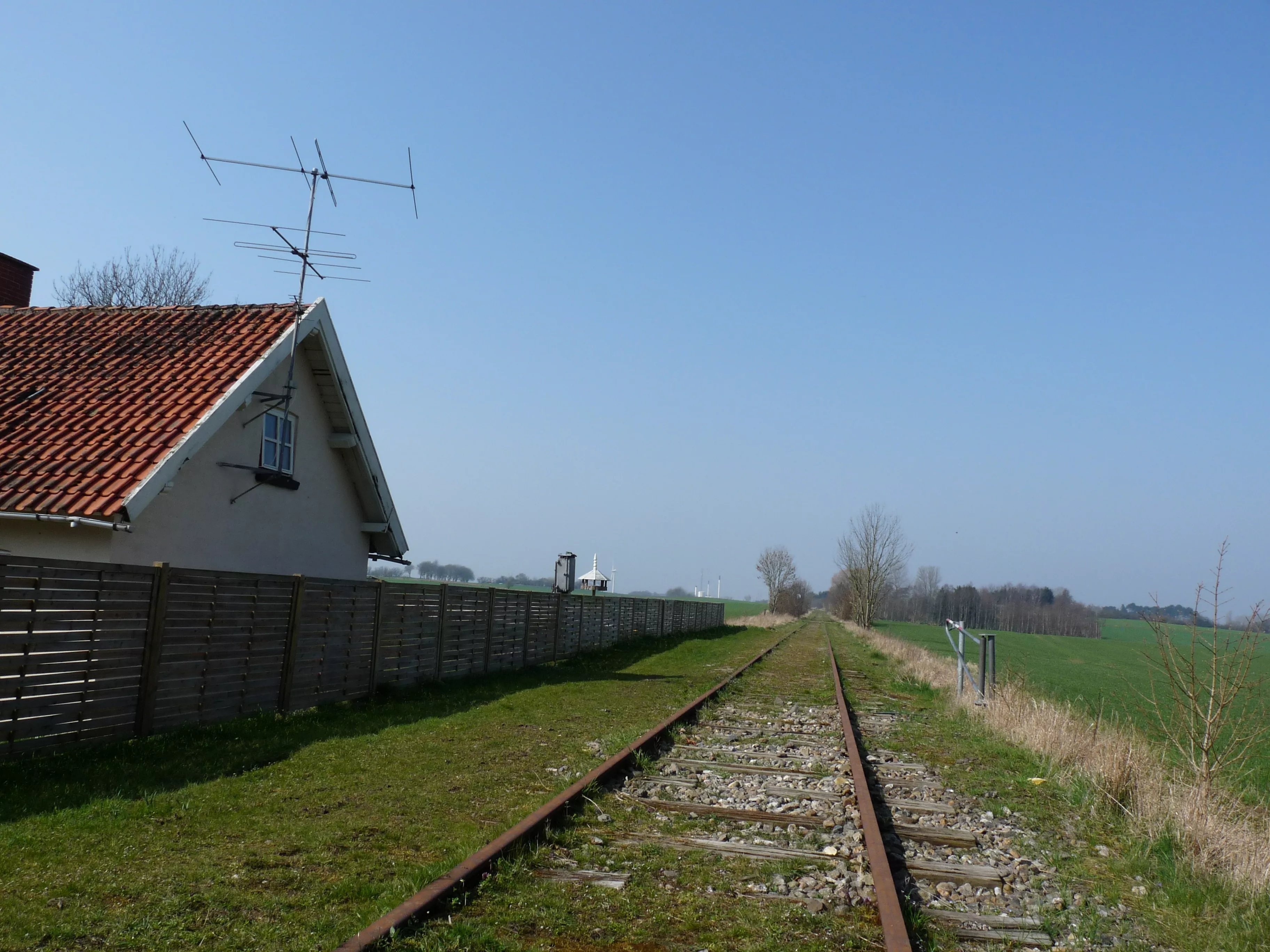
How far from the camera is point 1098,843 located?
6762 mm

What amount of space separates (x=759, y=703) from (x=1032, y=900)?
9.53m

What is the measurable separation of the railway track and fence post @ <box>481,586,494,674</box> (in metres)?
6.67

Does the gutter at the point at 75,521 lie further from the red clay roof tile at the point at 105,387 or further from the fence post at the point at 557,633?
the fence post at the point at 557,633

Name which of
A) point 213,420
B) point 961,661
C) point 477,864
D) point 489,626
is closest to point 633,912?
point 477,864

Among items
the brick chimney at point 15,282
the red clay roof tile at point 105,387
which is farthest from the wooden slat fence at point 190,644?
the brick chimney at point 15,282

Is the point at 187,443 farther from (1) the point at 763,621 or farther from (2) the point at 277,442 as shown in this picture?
(1) the point at 763,621

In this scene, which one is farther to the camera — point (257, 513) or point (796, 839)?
point (257, 513)

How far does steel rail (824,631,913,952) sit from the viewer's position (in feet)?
A: 14.0

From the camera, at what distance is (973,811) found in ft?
25.1

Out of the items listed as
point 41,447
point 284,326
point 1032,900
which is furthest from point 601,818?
point 284,326

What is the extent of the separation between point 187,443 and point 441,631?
5120 millimetres

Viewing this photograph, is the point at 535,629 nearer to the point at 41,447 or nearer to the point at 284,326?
the point at 284,326

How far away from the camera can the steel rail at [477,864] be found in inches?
158

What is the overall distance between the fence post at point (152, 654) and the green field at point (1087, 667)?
27.7 feet
